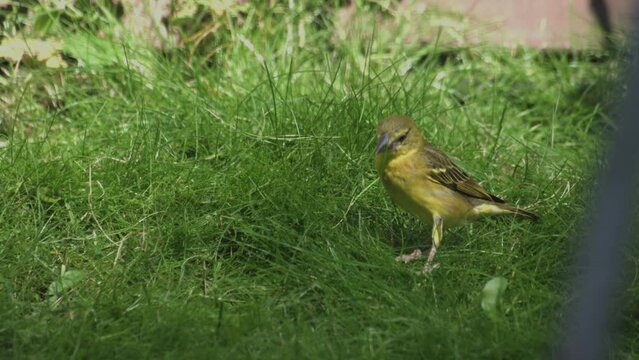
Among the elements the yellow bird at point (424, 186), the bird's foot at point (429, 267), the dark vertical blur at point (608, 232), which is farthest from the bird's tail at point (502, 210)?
the dark vertical blur at point (608, 232)

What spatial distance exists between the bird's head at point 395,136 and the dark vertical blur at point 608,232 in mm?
1975

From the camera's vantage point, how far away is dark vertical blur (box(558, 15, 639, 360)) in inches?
72.8

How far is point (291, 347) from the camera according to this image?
3180 millimetres

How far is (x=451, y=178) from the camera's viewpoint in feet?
13.8

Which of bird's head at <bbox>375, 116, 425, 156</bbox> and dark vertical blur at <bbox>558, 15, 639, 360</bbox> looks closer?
dark vertical blur at <bbox>558, 15, 639, 360</bbox>

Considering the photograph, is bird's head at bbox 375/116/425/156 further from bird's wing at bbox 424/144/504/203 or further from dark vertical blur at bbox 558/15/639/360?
dark vertical blur at bbox 558/15/639/360

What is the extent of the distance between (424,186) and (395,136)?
0.79 ft

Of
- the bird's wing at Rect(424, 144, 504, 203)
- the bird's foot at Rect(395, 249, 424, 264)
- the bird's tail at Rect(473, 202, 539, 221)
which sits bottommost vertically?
the bird's foot at Rect(395, 249, 424, 264)

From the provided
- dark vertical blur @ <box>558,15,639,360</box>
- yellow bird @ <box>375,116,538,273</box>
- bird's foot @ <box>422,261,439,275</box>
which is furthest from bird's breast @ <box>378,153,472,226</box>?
dark vertical blur @ <box>558,15,639,360</box>

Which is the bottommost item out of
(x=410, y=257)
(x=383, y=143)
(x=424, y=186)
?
(x=410, y=257)

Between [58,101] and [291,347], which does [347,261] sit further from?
[58,101]

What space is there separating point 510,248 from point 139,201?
5.14 feet

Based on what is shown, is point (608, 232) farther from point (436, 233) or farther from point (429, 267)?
point (436, 233)

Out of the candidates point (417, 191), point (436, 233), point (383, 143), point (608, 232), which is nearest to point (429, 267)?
point (436, 233)
